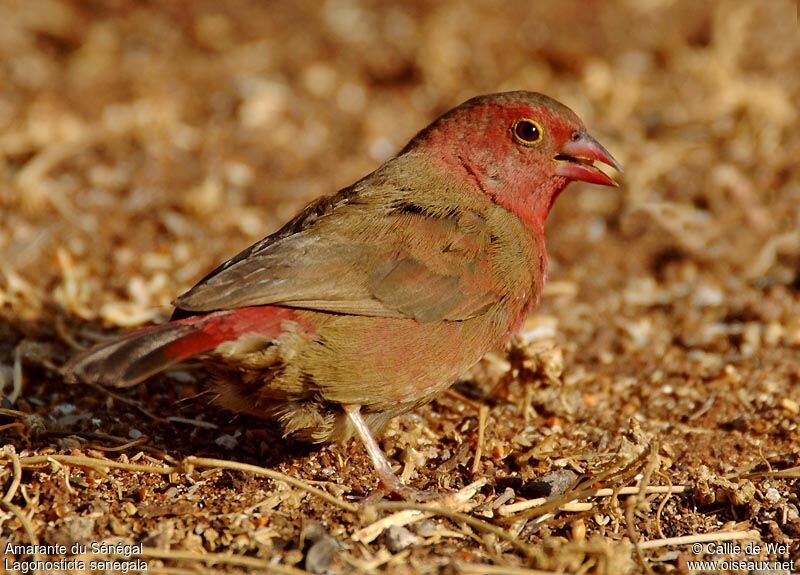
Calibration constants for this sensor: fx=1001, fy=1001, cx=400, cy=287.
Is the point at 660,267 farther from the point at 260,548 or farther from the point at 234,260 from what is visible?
the point at 260,548

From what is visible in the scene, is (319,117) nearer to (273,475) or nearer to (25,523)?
(273,475)

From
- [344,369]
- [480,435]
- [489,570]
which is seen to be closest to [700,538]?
[489,570]

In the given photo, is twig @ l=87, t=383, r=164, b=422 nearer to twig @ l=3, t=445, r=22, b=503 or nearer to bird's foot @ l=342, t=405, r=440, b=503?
twig @ l=3, t=445, r=22, b=503

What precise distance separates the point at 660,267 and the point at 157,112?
3.40 metres

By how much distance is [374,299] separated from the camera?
354 cm

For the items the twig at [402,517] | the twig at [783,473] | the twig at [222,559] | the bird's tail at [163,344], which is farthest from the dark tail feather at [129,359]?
the twig at [783,473]

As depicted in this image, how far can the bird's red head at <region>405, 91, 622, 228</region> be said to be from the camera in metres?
4.13

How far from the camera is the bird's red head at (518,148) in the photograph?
413 cm

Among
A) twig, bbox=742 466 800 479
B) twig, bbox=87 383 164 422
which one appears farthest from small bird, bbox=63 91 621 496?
twig, bbox=742 466 800 479

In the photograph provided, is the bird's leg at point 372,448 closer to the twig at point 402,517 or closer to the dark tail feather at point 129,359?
the twig at point 402,517

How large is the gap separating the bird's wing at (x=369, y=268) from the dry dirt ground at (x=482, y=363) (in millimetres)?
568

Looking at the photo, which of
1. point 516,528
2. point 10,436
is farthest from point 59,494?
point 516,528

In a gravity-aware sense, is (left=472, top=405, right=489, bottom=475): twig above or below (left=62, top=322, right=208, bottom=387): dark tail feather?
below

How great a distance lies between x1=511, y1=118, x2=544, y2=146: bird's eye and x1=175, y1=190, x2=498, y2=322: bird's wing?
45 centimetres
